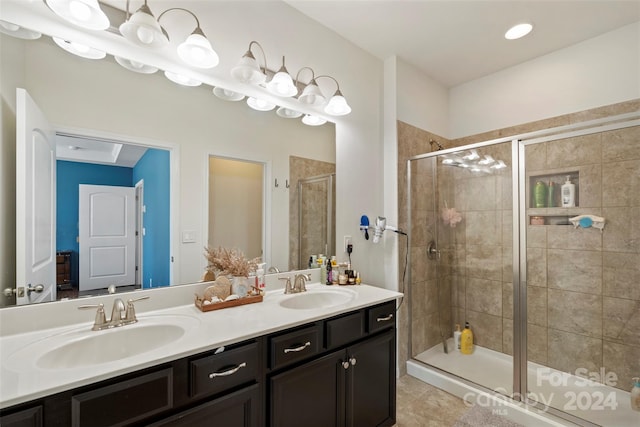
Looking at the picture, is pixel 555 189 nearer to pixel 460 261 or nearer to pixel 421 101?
pixel 460 261

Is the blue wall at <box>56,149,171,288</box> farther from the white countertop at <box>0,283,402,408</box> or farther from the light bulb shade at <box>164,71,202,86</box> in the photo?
the light bulb shade at <box>164,71,202,86</box>

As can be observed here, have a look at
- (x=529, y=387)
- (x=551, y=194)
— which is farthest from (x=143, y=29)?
(x=529, y=387)

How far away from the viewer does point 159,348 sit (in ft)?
3.27

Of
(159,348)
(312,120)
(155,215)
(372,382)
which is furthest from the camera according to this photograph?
(312,120)

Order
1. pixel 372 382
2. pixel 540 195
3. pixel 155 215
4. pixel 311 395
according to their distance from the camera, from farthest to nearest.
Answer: pixel 540 195 < pixel 372 382 < pixel 155 215 < pixel 311 395

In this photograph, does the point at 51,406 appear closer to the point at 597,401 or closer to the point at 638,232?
the point at 597,401

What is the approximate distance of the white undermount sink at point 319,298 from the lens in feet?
5.71

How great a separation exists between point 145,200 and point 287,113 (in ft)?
3.42

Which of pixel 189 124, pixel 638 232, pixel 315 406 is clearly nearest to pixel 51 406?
pixel 315 406

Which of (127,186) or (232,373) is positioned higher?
(127,186)

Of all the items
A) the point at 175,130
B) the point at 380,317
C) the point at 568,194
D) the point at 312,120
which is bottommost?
the point at 380,317

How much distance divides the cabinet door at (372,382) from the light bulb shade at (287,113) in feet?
4.93

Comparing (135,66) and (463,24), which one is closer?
(135,66)

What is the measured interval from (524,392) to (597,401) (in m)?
0.49
